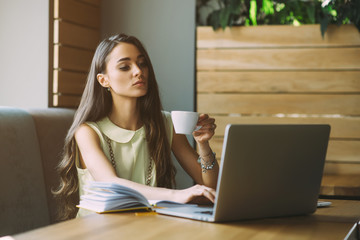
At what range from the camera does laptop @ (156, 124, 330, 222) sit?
122 cm

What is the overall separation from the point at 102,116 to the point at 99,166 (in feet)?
1.14

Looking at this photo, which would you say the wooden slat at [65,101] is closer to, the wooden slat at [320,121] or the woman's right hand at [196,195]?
the wooden slat at [320,121]

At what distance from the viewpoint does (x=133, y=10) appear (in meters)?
3.47

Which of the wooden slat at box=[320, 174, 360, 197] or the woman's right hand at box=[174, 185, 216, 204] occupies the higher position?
the woman's right hand at box=[174, 185, 216, 204]

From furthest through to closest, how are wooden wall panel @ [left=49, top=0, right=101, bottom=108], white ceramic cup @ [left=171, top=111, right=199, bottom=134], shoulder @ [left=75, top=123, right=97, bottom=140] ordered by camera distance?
wooden wall panel @ [left=49, top=0, right=101, bottom=108], shoulder @ [left=75, top=123, right=97, bottom=140], white ceramic cup @ [left=171, top=111, right=199, bottom=134]

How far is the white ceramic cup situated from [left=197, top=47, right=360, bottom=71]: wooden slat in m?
1.96

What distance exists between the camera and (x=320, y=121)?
3.20 meters

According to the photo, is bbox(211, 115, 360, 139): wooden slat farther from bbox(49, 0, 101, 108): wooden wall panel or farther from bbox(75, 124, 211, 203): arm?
bbox(75, 124, 211, 203): arm

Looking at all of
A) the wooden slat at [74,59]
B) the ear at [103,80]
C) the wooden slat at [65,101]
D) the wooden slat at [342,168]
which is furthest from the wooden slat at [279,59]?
the ear at [103,80]

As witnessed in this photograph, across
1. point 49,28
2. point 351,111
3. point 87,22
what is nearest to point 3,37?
point 49,28

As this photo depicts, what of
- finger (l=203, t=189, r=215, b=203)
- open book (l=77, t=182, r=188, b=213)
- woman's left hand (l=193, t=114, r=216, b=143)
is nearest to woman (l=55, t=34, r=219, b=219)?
woman's left hand (l=193, t=114, r=216, b=143)

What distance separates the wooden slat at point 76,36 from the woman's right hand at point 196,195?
1706 mm

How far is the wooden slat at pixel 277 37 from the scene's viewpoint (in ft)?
10.3

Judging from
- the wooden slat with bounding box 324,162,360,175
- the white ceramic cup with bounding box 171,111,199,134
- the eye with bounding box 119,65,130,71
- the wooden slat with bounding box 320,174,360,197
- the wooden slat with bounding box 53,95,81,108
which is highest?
the eye with bounding box 119,65,130,71
